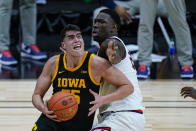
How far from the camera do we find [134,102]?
10.5 feet

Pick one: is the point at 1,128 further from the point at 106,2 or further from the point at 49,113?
the point at 106,2

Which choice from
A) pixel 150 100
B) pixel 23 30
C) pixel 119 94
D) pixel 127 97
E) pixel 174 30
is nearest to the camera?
pixel 119 94

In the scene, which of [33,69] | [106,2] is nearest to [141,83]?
[106,2]

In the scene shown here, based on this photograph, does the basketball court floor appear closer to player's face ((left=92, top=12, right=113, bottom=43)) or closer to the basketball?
the basketball

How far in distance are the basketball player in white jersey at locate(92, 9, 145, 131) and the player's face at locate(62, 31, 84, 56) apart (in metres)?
0.14

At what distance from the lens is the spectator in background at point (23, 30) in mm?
6566

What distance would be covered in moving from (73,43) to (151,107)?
5.19ft

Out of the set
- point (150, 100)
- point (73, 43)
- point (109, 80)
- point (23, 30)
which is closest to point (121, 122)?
point (109, 80)

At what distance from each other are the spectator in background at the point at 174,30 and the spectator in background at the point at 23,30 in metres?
1.95

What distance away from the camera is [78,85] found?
3316mm

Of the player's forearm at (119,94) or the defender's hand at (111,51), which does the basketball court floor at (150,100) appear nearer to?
the player's forearm at (119,94)

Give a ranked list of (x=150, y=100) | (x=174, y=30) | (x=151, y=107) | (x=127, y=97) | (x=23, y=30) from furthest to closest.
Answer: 1. (x=23, y=30)
2. (x=174, y=30)
3. (x=150, y=100)
4. (x=151, y=107)
5. (x=127, y=97)

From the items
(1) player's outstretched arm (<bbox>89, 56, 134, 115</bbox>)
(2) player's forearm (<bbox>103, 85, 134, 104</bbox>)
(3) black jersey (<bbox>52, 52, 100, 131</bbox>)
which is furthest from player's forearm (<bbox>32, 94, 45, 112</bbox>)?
(2) player's forearm (<bbox>103, 85, 134, 104</bbox>)

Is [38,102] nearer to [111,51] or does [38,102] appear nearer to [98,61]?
[98,61]
